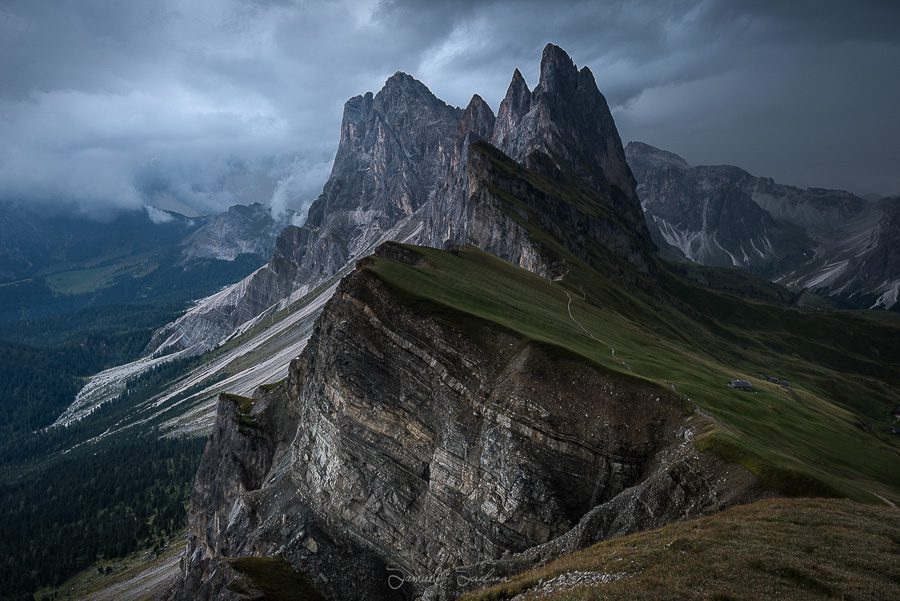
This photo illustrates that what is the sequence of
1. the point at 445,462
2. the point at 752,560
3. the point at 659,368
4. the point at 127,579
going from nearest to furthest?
the point at 752,560
the point at 445,462
the point at 659,368
the point at 127,579

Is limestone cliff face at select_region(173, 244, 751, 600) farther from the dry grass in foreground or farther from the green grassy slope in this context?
the dry grass in foreground

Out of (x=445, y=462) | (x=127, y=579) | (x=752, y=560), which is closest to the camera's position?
(x=752, y=560)

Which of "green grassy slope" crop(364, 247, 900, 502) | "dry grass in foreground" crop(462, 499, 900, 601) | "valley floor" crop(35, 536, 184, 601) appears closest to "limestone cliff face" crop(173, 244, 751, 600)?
"green grassy slope" crop(364, 247, 900, 502)

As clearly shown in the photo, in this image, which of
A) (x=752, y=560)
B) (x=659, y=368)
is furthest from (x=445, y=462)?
(x=752, y=560)

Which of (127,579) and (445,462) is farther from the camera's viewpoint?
(127,579)

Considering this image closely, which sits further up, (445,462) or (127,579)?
(445,462)

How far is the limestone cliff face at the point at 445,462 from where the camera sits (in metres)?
42.1

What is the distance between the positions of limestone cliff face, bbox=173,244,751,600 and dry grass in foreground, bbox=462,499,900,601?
5.23 metres

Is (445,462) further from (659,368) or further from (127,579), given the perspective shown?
(127,579)

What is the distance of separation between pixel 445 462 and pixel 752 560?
99.8ft

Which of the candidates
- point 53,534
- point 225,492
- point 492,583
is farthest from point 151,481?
point 492,583

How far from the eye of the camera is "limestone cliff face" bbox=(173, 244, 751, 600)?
1656 inches

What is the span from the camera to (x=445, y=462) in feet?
164

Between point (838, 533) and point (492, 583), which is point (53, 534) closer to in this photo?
point (492, 583)
